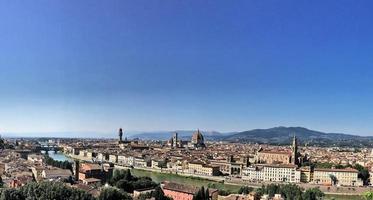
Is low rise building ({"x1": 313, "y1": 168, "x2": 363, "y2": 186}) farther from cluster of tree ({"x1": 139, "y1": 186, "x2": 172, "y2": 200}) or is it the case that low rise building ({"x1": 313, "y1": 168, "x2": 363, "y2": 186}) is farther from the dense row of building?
cluster of tree ({"x1": 139, "y1": 186, "x2": 172, "y2": 200})

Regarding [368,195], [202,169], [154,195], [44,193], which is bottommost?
[202,169]

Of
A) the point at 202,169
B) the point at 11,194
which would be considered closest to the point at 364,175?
the point at 202,169

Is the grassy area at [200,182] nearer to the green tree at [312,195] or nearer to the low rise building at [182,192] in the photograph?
the green tree at [312,195]

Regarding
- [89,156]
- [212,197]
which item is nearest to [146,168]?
[89,156]

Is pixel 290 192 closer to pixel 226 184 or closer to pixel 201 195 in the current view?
pixel 201 195

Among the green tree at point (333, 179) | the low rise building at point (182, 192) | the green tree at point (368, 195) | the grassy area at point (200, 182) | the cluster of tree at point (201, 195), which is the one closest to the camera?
the green tree at point (368, 195)

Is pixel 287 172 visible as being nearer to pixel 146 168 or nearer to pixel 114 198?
pixel 146 168

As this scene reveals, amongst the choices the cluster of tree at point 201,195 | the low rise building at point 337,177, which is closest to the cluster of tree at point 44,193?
the cluster of tree at point 201,195

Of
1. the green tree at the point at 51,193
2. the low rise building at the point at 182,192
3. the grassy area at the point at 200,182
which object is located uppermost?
the green tree at the point at 51,193

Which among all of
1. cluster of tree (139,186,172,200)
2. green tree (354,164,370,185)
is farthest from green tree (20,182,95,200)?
green tree (354,164,370,185)
